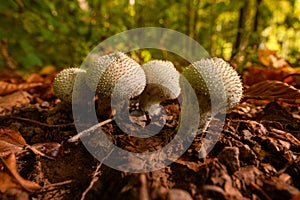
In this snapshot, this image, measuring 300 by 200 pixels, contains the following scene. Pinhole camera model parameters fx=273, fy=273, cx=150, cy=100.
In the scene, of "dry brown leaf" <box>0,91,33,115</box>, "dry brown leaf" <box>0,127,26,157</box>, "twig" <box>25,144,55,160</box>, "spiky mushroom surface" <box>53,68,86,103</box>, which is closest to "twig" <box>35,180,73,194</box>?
"twig" <box>25,144,55,160</box>

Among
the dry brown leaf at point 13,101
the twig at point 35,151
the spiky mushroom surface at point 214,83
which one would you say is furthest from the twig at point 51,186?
the dry brown leaf at point 13,101

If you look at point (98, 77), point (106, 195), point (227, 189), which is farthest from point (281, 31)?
point (106, 195)

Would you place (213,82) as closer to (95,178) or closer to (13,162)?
(95,178)

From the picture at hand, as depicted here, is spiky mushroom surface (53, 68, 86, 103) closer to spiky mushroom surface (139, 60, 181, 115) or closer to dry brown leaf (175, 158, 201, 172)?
spiky mushroom surface (139, 60, 181, 115)

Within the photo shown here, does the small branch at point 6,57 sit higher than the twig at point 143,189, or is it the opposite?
the small branch at point 6,57

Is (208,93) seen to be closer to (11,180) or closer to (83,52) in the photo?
(11,180)

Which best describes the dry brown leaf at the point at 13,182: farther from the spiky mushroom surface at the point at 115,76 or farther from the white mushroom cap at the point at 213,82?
the white mushroom cap at the point at 213,82

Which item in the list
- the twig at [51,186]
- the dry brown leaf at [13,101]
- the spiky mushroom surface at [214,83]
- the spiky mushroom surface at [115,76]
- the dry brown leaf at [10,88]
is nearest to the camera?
the twig at [51,186]
